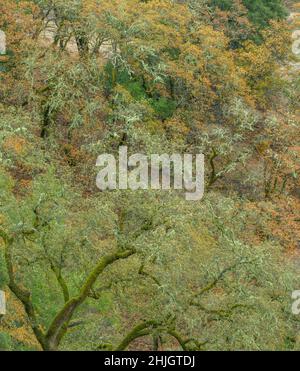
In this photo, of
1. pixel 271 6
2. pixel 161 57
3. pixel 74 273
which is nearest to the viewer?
pixel 74 273

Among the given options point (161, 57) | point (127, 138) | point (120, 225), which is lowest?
point (120, 225)

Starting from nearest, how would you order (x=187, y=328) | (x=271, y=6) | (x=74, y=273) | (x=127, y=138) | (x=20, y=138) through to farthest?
(x=187, y=328) < (x=74, y=273) < (x=20, y=138) < (x=127, y=138) < (x=271, y=6)

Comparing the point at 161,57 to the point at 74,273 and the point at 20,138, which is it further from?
the point at 74,273

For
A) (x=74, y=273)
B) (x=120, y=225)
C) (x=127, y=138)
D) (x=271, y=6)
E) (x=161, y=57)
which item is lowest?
(x=74, y=273)

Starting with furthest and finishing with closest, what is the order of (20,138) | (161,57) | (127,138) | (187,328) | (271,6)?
(271,6) → (161,57) → (127,138) → (20,138) → (187,328)

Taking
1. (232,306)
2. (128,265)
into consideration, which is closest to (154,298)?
(128,265)

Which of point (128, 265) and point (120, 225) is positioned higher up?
point (120, 225)

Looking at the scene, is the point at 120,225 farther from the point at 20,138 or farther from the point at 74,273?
the point at 20,138

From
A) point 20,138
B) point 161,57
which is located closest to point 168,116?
point 161,57

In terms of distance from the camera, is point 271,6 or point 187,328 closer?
point 187,328
